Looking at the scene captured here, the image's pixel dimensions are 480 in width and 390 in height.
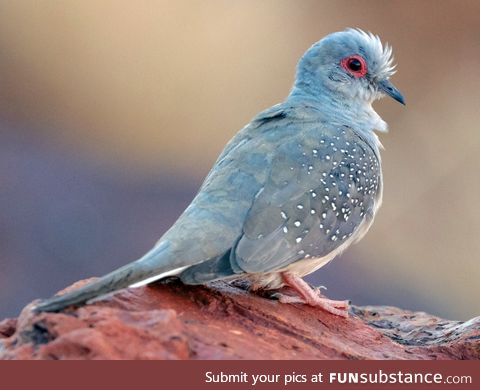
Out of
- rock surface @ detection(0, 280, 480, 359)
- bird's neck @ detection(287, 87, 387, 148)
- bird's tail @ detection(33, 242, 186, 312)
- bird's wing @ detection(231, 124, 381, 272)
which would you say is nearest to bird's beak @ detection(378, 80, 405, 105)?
bird's neck @ detection(287, 87, 387, 148)

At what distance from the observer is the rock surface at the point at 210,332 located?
158 inches

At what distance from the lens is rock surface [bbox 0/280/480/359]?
13.1ft

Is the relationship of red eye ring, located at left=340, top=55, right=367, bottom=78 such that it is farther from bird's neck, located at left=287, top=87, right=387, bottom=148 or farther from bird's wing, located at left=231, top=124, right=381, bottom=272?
bird's wing, located at left=231, top=124, right=381, bottom=272

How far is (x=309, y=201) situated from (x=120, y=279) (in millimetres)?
1701

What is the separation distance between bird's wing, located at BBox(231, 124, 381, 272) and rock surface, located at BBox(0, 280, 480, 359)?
0.35 meters

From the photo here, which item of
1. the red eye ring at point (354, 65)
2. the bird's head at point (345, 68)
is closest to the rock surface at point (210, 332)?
the bird's head at point (345, 68)

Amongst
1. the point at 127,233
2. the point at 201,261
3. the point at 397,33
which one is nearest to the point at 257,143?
the point at 201,261

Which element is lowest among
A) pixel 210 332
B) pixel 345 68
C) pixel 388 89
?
pixel 210 332

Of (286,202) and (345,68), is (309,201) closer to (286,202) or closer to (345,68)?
(286,202)

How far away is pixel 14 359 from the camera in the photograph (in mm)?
4121

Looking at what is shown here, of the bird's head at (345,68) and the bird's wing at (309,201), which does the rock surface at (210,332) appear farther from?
the bird's head at (345,68)

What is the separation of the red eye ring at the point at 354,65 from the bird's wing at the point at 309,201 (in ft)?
2.93

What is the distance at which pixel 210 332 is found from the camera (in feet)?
14.8

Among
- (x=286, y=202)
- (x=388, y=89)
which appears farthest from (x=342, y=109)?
(x=286, y=202)
